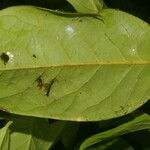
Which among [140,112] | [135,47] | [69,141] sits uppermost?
[135,47]

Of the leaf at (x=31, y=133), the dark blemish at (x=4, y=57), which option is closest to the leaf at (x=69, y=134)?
the leaf at (x=31, y=133)

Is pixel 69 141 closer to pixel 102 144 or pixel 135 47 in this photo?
pixel 102 144

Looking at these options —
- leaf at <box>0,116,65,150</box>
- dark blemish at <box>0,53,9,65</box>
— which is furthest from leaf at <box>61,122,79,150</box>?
dark blemish at <box>0,53,9,65</box>

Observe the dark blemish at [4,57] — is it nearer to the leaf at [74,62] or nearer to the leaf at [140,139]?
the leaf at [74,62]

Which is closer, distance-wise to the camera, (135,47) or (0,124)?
(135,47)

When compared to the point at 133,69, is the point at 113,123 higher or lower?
lower

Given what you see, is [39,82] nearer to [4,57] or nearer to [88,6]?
[4,57]

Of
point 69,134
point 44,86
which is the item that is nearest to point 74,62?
point 44,86

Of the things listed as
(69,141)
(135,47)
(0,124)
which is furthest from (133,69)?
(0,124)
